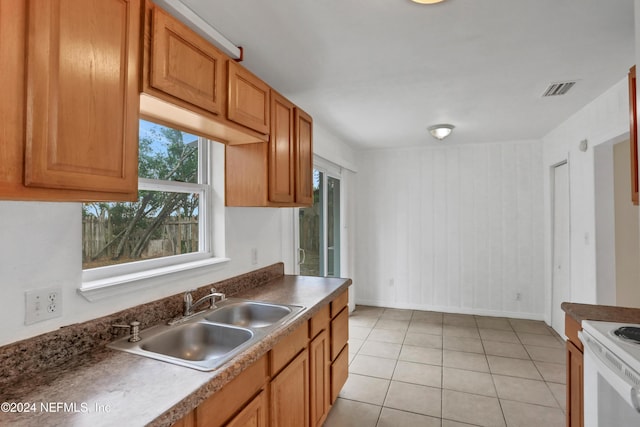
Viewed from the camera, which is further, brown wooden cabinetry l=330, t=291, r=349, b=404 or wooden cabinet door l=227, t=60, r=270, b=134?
brown wooden cabinetry l=330, t=291, r=349, b=404

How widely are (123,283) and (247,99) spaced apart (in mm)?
1141

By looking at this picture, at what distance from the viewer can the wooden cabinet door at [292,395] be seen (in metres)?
1.54

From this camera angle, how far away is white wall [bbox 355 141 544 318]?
434cm

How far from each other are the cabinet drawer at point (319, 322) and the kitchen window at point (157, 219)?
73cm

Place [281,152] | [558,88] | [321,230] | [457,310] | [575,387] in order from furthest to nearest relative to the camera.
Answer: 1. [457,310]
2. [321,230]
3. [558,88]
4. [281,152]
5. [575,387]

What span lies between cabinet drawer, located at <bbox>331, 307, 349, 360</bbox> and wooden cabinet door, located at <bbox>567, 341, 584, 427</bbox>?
1390mm

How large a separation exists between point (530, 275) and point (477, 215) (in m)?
1.02

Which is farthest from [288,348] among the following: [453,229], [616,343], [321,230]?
[453,229]

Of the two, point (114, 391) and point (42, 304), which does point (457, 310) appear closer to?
point (114, 391)

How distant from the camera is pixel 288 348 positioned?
→ 5.43 ft

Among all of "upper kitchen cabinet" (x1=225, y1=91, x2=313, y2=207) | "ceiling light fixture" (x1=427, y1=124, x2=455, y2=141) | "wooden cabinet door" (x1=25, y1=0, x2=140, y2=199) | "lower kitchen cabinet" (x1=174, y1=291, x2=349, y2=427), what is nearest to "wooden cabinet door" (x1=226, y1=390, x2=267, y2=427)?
"lower kitchen cabinet" (x1=174, y1=291, x2=349, y2=427)

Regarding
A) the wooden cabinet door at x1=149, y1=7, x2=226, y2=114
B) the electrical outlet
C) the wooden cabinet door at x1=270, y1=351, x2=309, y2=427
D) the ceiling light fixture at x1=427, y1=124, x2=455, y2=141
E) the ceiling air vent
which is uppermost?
the ceiling air vent

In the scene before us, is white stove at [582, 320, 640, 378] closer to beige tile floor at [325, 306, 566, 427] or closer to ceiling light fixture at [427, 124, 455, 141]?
beige tile floor at [325, 306, 566, 427]

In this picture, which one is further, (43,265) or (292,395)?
(292,395)
